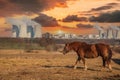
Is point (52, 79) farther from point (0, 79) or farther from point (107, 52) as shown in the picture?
point (107, 52)

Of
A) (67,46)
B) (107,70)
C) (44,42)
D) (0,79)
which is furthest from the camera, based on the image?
(44,42)

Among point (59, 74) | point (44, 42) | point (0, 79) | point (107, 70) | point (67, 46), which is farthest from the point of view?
point (44, 42)

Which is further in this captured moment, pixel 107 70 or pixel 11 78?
pixel 107 70

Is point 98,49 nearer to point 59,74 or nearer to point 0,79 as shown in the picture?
point 59,74

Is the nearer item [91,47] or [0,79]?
[0,79]

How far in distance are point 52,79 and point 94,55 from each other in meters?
6.72

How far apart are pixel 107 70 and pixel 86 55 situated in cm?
203

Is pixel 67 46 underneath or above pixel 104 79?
above

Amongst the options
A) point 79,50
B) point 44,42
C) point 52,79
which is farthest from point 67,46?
point 44,42

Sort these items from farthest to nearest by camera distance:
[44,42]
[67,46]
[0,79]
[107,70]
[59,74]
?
[44,42] → [67,46] → [107,70] → [59,74] → [0,79]

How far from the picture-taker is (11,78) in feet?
63.3

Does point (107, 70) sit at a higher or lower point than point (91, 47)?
lower

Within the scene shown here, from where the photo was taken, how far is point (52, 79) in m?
18.7

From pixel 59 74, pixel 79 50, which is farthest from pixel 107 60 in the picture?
pixel 59 74
